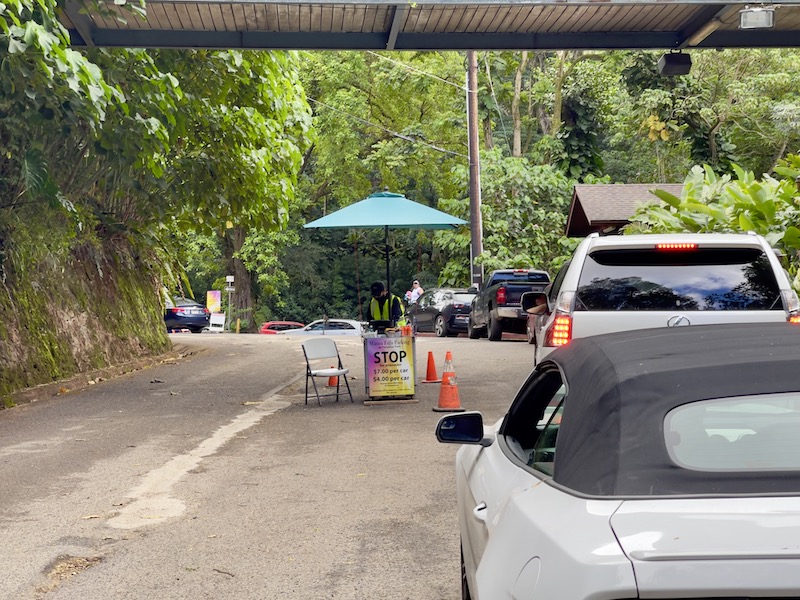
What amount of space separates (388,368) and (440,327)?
19.8m

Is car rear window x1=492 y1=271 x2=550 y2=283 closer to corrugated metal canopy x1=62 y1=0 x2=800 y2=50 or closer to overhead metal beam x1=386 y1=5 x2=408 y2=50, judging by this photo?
corrugated metal canopy x1=62 y1=0 x2=800 y2=50

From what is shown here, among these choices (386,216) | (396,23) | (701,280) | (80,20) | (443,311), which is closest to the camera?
(701,280)

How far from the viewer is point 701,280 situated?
28.9 ft

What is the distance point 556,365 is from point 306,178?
167 ft

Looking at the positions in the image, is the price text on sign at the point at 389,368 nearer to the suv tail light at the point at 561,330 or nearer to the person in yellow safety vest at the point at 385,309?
the person in yellow safety vest at the point at 385,309

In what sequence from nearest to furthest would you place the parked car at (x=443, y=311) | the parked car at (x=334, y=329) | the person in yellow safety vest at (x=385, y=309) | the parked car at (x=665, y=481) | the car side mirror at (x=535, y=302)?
the parked car at (x=665, y=481) → the car side mirror at (x=535, y=302) → the person in yellow safety vest at (x=385, y=309) → the parked car at (x=443, y=311) → the parked car at (x=334, y=329)

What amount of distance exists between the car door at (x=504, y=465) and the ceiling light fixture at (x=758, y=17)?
10115mm

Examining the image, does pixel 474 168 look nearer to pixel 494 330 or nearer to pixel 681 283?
pixel 494 330

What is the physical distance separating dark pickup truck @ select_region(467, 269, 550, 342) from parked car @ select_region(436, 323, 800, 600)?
24331 mm

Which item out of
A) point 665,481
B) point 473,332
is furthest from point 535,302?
point 473,332

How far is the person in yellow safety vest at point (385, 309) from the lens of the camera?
15.5 meters

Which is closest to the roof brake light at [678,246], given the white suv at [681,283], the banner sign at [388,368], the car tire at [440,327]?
the white suv at [681,283]

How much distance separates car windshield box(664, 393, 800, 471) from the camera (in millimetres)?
2941

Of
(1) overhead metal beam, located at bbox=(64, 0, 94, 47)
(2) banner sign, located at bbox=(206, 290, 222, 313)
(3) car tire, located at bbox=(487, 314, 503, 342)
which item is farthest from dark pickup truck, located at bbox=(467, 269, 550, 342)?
(2) banner sign, located at bbox=(206, 290, 222, 313)
